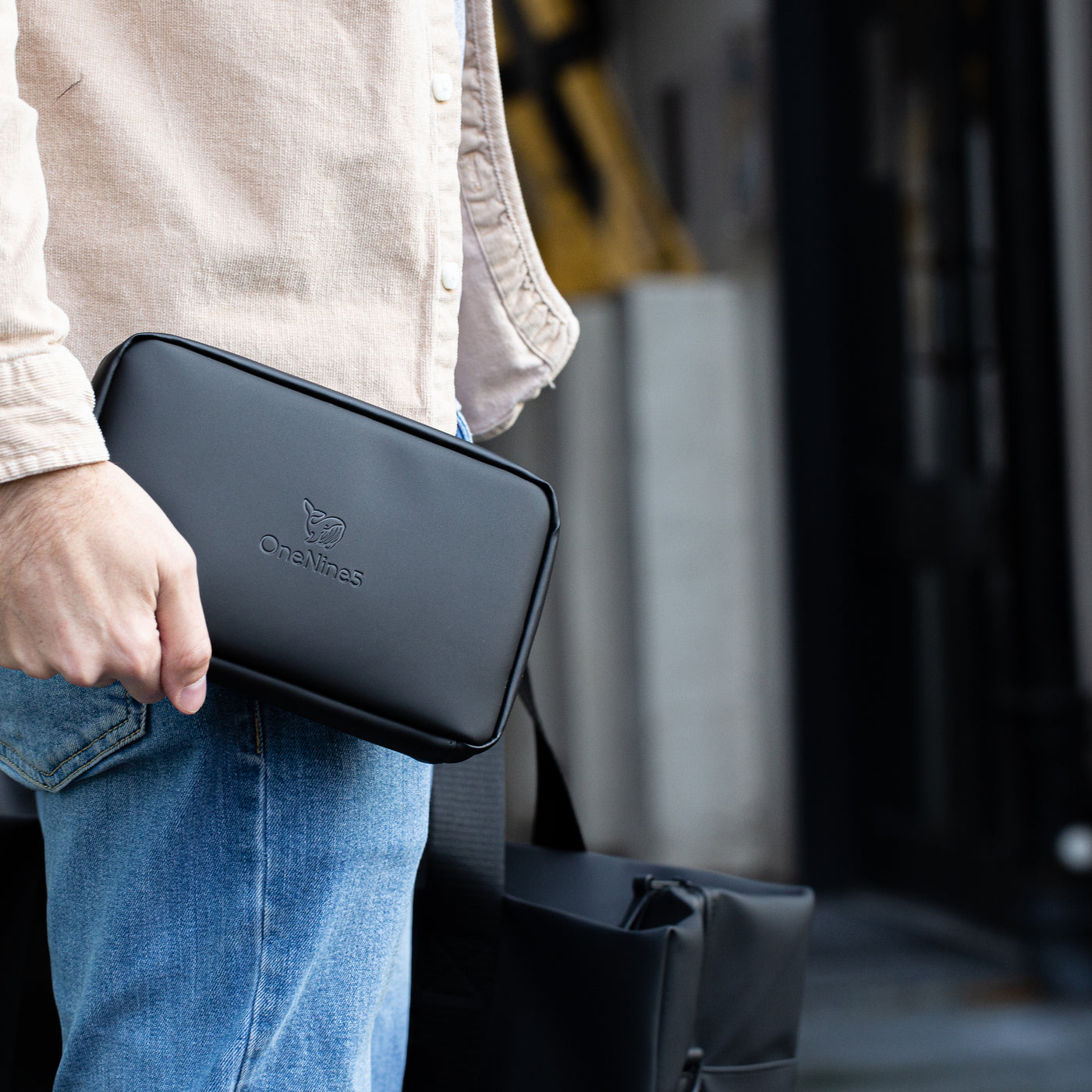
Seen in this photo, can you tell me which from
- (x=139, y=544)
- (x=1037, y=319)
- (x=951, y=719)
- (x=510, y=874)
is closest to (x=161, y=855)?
(x=139, y=544)

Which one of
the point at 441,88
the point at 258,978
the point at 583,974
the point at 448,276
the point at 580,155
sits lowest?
the point at 583,974

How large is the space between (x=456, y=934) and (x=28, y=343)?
1.66 ft

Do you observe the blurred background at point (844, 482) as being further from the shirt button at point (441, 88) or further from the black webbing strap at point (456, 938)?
the shirt button at point (441, 88)

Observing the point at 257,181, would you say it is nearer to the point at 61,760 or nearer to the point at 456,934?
the point at 61,760

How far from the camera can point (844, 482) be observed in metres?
2.95

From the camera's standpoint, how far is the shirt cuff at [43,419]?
50 cm

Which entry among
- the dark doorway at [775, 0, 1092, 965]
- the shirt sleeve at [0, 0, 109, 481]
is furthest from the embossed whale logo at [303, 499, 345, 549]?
the dark doorway at [775, 0, 1092, 965]

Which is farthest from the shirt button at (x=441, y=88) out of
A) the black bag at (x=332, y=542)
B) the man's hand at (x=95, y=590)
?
the man's hand at (x=95, y=590)

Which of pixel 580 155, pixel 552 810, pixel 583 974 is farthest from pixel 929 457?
pixel 583 974

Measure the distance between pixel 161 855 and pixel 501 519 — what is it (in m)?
0.23

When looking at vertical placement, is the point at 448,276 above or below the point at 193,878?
above

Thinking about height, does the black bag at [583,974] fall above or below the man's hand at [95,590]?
below

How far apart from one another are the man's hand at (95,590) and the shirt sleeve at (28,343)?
1cm

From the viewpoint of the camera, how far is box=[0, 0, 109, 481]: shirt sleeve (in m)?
0.50
